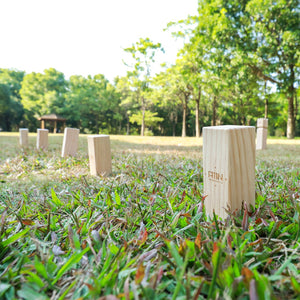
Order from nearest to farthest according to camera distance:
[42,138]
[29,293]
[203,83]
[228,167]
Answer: [29,293], [228,167], [42,138], [203,83]

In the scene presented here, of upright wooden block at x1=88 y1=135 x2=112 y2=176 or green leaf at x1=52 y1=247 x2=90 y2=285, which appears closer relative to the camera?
green leaf at x1=52 y1=247 x2=90 y2=285

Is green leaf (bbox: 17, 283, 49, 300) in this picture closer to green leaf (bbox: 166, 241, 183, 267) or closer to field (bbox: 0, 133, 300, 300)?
field (bbox: 0, 133, 300, 300)

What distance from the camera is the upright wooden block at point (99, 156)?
335cm

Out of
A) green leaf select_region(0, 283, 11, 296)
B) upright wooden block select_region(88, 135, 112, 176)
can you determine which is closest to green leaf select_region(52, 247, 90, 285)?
green leaf select_region(0, 283, 11, 296)

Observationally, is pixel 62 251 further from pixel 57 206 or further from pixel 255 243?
pixel 255 243

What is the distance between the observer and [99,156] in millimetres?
3363

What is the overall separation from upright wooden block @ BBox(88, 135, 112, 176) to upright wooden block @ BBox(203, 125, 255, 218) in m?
2.00

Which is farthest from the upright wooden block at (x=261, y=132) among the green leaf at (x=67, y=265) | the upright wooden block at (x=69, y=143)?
the green leaf at (x=67, y=265)

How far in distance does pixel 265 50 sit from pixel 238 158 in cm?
1336

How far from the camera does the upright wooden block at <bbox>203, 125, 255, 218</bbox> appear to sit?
1.46 m

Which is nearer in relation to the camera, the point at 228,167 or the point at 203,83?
the point at 228,167

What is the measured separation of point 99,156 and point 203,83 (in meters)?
15.4

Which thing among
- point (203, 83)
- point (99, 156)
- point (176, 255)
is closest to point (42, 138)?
point (99, 156)

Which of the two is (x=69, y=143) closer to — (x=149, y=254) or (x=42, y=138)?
(x=42, y=138)
